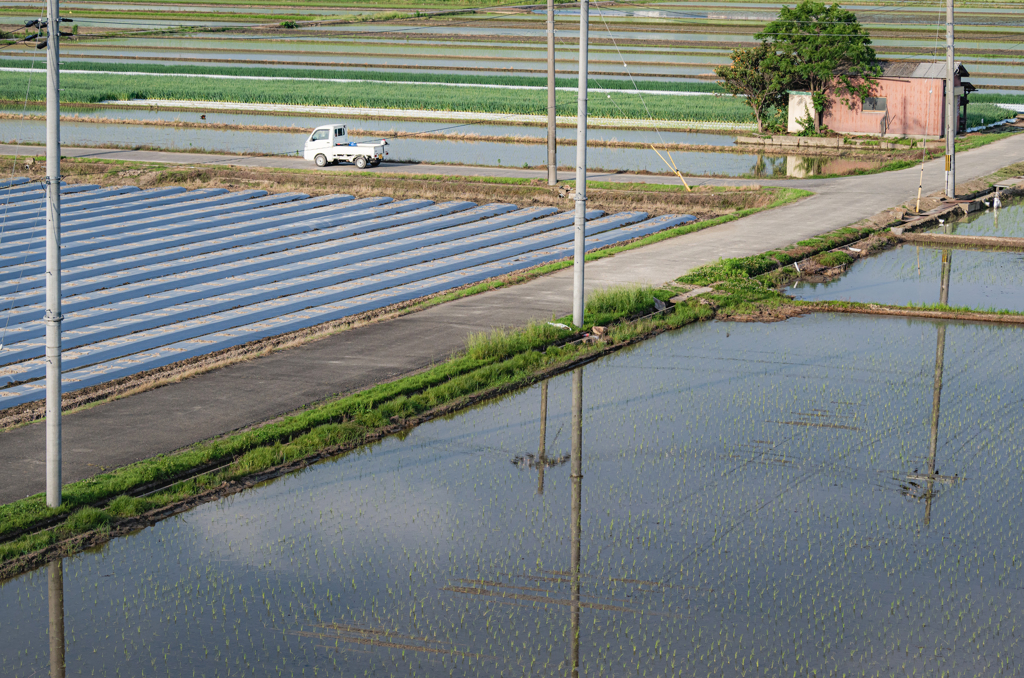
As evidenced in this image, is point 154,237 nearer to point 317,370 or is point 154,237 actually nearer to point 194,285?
point 194,285

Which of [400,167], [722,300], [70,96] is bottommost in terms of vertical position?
[722,300]

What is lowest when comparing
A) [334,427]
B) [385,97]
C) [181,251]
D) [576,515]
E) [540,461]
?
[576,515]

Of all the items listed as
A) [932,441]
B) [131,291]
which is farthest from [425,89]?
[932,441]

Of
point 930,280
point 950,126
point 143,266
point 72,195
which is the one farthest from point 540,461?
point 72,195

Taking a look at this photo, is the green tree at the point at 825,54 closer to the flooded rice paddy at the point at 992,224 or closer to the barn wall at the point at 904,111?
the barn wall at the point at 904,111

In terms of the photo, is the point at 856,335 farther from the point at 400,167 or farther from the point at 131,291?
the point at 400,167

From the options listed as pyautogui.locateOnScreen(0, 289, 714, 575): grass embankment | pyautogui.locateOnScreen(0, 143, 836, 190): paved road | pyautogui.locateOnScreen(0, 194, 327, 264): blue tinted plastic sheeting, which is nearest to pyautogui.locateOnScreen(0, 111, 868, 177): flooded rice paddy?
pyautogui.locateOnScreen(0, 143, 836, 190): paved road

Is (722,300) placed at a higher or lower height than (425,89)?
lower

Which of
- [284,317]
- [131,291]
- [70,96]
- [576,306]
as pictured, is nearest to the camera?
[576,306]
